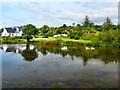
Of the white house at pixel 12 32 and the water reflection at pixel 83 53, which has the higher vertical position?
the white house at pixel 12 32

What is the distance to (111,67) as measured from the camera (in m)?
26.6

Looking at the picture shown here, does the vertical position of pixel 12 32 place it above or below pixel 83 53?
above

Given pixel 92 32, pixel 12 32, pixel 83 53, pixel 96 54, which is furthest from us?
pixel 12 32

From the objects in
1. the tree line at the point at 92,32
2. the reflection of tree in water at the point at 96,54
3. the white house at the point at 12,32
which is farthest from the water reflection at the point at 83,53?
the white house at the point at 12,32

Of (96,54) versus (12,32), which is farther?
(12,32)

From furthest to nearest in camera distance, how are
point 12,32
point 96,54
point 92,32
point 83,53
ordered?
point 12,32 → point 92,32 → point 83,53 → point 96,54

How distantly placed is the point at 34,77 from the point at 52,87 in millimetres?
3936

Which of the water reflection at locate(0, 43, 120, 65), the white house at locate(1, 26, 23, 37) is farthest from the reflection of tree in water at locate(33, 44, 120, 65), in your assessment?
the white house at locate(1, 26, 23, 37)

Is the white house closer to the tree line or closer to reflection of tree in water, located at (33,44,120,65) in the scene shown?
the tree line

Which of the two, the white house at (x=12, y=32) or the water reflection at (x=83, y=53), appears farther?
the white house at (x=12, y=32)

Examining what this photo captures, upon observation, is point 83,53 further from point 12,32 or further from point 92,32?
point 12,32

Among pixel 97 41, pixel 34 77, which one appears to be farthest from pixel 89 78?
pixel 97 41

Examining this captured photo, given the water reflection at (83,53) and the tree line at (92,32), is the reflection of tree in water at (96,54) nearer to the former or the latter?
the water reflection at (83,53)

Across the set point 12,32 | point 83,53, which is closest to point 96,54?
Answer: point 83,53
